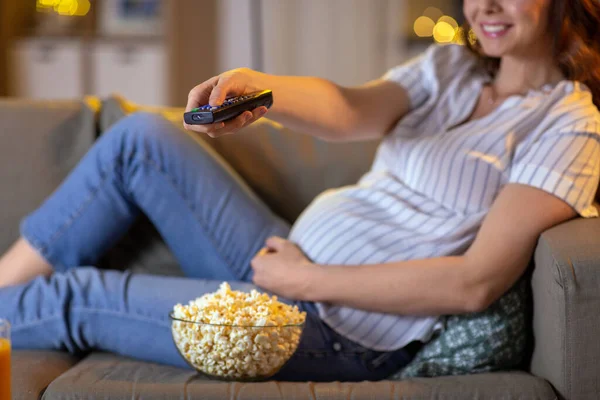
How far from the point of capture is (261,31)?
15.1 ft

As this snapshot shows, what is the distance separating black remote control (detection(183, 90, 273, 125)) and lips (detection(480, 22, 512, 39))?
0.52 meters

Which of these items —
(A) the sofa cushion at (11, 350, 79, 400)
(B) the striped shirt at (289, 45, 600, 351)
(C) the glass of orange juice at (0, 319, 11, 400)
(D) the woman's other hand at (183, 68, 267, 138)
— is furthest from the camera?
(B) the striped shirt at (289, 45, 600, 351)

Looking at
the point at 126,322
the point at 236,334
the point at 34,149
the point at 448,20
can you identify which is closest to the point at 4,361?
the point at 236,334

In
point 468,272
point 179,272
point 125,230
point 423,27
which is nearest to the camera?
point 468,272

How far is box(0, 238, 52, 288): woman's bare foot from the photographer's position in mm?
1517

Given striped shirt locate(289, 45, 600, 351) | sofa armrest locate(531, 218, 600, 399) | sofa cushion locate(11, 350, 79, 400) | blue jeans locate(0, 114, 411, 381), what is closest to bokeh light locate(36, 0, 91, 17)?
blue jeans locate(0, 114, 411, 381)

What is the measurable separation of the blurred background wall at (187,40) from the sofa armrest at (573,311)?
3465 mm

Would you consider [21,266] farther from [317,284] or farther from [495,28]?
[495,28]

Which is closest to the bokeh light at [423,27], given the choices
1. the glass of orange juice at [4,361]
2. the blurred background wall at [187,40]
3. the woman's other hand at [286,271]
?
the blurred background wall at [187,40]

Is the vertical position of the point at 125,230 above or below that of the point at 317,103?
below

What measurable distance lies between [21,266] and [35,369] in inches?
11.6

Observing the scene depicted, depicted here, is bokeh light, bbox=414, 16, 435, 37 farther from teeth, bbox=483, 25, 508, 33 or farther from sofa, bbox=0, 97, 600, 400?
teeth, bbox=483, 25, 508, 33

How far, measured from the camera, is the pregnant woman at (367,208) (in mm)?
1278

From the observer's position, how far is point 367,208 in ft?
4.83
